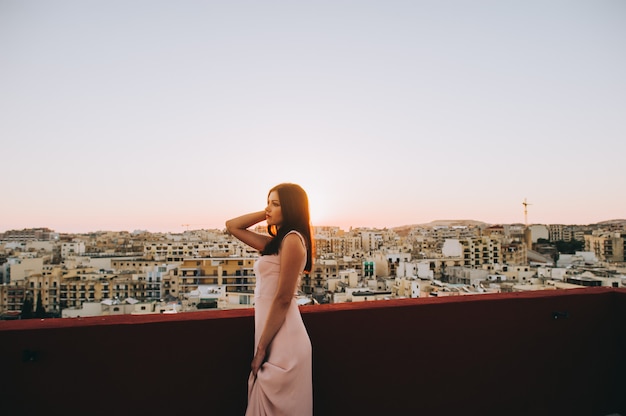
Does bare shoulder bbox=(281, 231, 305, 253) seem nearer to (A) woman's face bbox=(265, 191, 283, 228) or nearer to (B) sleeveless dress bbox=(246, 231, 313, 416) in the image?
(B) sleeveless dress bbox=(246, 231, 313, 416)

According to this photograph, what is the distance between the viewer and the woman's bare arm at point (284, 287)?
1.33 metres

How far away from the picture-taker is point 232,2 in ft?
30.4

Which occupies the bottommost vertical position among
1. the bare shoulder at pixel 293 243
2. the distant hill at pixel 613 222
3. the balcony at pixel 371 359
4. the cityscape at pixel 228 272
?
the cityscape at pixel 228 272

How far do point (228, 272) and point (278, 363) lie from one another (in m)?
43.0

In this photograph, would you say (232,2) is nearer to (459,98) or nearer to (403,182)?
(459,98)

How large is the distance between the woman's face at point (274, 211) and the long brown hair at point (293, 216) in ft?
0.05

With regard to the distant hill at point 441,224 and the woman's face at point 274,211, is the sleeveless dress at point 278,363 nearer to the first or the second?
the woman's face at point 274,211

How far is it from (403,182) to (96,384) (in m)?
59.0

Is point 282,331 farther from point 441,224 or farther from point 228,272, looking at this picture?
point 441,224

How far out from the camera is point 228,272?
4291 cm

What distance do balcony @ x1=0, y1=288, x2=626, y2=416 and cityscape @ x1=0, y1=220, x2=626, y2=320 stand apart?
19.2 m

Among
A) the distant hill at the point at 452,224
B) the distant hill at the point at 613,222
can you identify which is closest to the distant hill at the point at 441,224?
the distant hill at the point at 452,224

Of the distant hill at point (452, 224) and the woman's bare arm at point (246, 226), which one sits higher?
the distant hill at point (452, 224)

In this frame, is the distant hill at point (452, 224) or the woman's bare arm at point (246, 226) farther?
the distant hill at point (452, 224)
